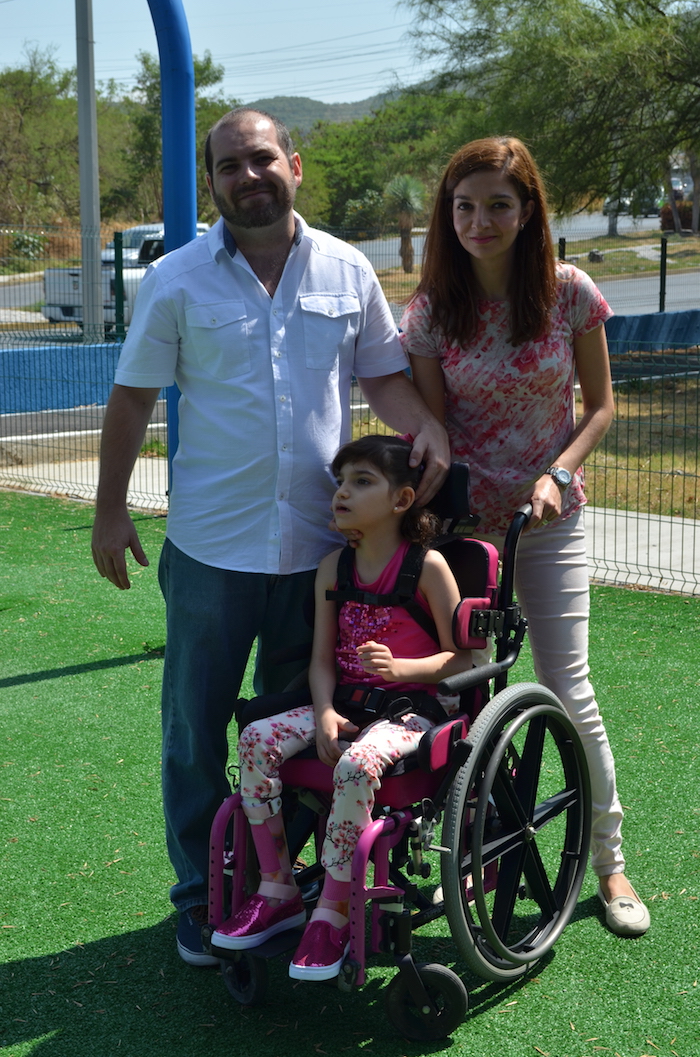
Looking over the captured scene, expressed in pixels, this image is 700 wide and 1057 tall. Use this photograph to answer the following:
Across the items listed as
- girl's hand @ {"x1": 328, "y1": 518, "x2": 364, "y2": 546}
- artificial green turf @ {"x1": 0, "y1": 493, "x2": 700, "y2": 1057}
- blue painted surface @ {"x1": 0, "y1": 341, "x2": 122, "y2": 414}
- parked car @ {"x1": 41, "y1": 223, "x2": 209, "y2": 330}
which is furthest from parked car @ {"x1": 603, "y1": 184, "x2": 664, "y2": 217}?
girl's hand @ {"x1": 328, "y1": 518, "x2": 364, "y2": 546}

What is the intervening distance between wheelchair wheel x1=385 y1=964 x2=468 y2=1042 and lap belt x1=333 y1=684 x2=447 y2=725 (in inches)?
21.4

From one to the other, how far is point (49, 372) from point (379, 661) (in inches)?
409

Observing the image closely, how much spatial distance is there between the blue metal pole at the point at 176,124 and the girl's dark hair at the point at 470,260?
1688 mm

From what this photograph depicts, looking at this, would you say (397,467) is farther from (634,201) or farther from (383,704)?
(634,201)

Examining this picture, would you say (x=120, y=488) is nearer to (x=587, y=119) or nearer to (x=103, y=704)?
(x=103, y=704)

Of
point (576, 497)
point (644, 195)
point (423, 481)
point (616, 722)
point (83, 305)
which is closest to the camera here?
point (423, 481)

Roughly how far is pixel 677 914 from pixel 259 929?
47.9 inches

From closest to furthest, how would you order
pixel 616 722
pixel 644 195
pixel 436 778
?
pixel 436 778 → pixel 616 722 → pixel 644 195

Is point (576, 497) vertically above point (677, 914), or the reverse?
point (576, 497)

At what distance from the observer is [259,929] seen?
2506 millimetres

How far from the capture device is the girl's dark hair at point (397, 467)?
2.64 m

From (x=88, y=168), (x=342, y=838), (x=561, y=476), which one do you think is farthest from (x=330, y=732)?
(x=88, y=168)

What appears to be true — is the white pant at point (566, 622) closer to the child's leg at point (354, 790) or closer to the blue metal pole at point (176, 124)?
the child's leg at point (354, 790)

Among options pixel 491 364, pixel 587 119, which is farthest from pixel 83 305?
pixel 491 364
